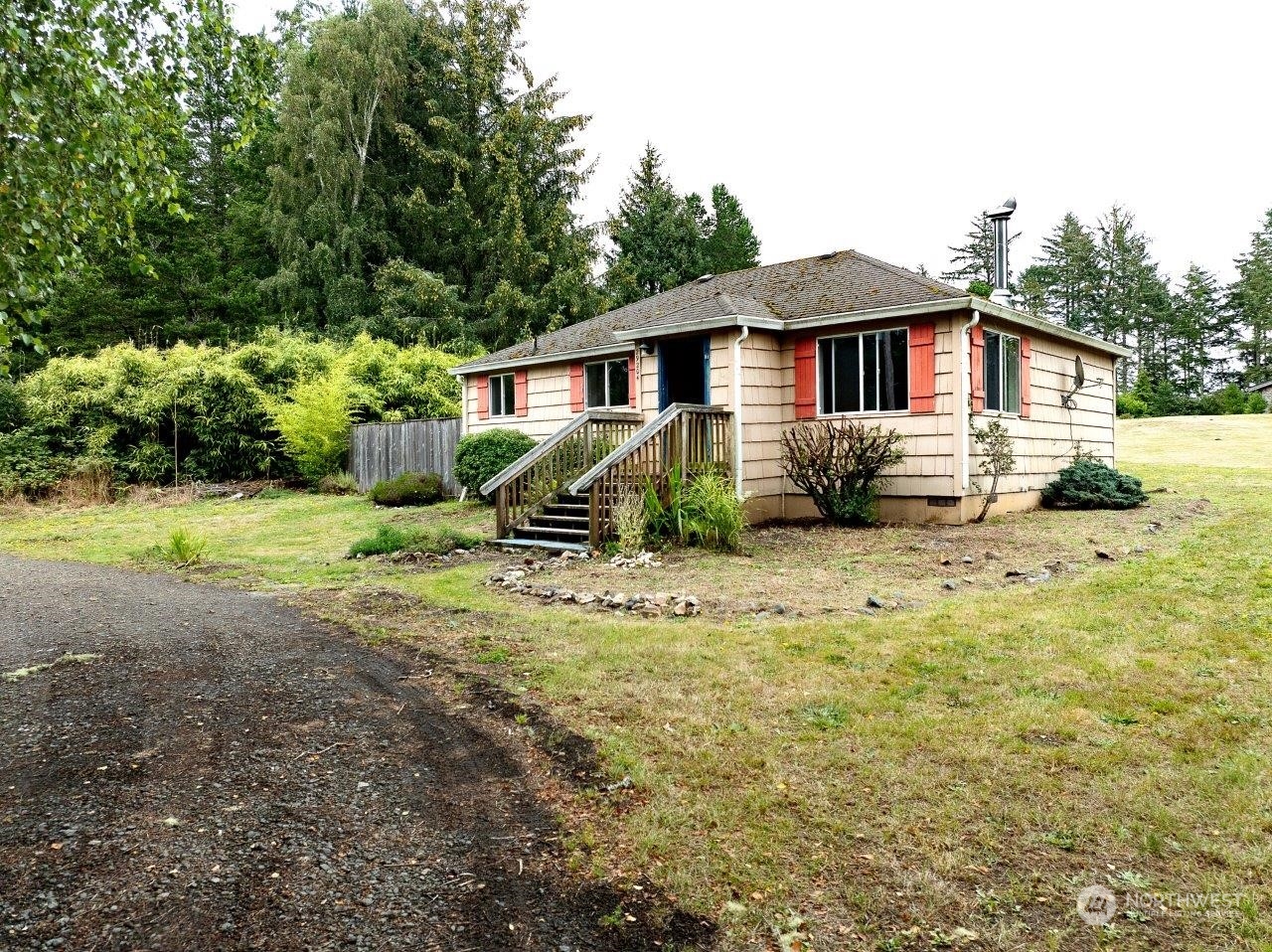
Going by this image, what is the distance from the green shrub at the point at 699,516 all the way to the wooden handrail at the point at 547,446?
1680 mm

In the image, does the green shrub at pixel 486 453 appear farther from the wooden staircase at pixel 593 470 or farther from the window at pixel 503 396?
the wooden staircase at pixel 593 470

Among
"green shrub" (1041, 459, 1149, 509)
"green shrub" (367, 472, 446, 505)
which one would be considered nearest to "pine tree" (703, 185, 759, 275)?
"green shrub" (367, 472, 446, 505)

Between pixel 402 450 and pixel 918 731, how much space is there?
15.3m

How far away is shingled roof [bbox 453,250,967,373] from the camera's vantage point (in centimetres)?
1149

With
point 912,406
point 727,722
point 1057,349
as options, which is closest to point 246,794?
point 727,722

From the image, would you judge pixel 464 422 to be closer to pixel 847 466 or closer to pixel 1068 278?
pixel 847 466

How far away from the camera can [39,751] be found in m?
3.64

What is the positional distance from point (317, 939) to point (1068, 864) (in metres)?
2.39

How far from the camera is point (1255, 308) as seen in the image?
41594 mm

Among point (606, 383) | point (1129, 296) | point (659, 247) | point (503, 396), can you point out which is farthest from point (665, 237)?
point (1129, 296)

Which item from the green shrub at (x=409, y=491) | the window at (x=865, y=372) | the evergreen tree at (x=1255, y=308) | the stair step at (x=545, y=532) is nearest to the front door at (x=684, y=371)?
the window at (x=865, y=372)

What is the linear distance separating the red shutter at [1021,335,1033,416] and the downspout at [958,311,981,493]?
220 centimetres

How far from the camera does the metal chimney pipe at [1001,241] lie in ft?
44.6

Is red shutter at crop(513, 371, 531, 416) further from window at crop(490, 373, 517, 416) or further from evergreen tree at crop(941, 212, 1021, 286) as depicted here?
evergreen tree at crop(941, 212, 1021, 286)
